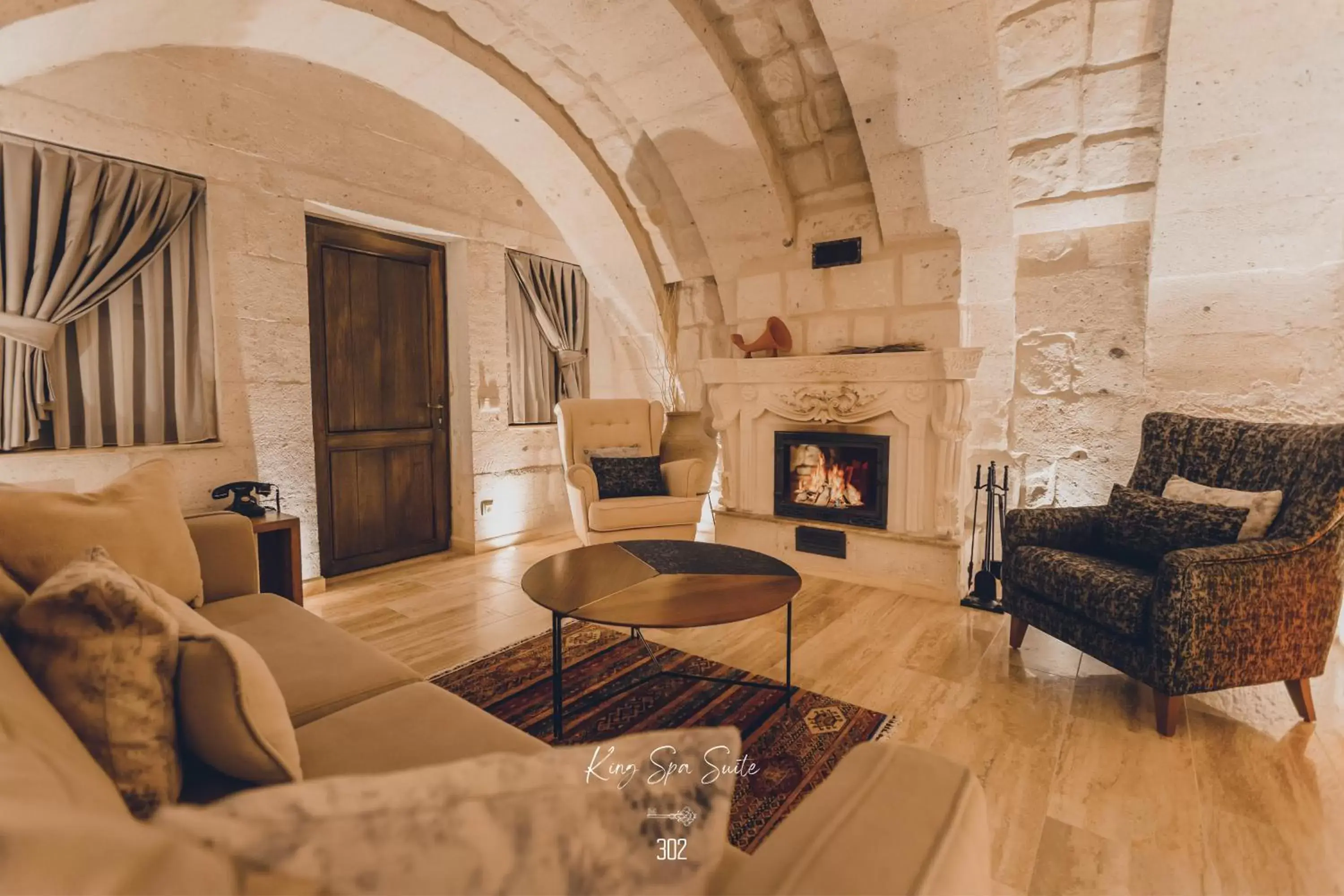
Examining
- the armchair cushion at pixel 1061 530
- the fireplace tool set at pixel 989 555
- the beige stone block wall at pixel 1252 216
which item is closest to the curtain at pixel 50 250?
the armchair cushion at pixel 1061 530

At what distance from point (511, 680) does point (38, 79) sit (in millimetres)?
3053

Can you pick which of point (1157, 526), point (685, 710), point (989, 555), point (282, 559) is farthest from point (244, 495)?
point (1157, 526)

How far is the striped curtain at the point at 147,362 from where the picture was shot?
273cm

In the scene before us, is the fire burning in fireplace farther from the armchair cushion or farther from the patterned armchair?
the patterned armchair

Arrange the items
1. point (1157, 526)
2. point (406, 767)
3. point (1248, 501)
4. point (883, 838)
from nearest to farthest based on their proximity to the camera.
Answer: point (883, 838)
point (406, 767)
point (1248, 501)
point (1157, 526)

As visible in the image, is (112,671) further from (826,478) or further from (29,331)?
(826,478)

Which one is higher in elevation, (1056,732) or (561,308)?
(561,308)

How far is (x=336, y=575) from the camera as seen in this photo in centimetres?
375

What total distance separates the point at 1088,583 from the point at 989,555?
109 cm

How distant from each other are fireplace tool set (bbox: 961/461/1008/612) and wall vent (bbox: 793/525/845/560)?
68cm

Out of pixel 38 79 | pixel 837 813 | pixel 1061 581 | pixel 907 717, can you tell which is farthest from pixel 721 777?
pixel 38 79

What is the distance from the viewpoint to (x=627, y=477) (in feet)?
12.4

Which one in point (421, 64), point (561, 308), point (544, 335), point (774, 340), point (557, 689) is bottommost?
point (557, 689)

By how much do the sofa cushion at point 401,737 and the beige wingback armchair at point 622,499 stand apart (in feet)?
6.89
